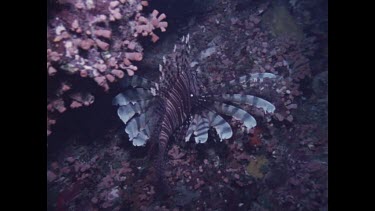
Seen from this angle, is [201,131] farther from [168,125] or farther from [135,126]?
[135,126]

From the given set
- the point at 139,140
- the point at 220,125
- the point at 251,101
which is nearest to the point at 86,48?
the point at 139,140

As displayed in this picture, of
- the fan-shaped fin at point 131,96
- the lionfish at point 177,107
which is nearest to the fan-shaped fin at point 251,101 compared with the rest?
the lionfish at point 177,107

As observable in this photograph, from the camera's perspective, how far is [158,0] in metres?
4.79

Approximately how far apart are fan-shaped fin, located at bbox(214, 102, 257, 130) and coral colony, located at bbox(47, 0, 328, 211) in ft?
0.04

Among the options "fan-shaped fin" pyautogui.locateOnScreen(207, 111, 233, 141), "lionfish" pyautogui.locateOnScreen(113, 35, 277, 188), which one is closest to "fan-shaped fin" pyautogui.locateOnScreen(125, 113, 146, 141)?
"lionfish" pyautogui.locateOnScreen(113, 35, 277, 188)

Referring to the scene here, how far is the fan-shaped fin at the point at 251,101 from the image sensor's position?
349 centimetres

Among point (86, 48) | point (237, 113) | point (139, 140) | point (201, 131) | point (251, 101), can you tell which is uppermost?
point (86, 48)

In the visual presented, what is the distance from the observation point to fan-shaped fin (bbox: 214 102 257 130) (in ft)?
11.4

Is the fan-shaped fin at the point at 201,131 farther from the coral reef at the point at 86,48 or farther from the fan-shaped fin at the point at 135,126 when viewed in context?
Answer: the coral reef at the point at 86,48

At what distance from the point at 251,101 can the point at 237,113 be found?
225mm

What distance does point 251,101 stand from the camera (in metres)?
3.55

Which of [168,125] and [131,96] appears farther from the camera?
[131,96]
